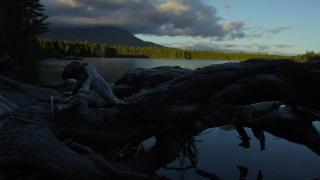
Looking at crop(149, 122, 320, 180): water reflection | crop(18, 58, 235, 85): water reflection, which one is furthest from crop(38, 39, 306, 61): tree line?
crop(149, 122, 320, 180): water reflection

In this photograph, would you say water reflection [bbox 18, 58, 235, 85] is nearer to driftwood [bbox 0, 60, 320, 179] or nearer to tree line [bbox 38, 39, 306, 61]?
driftwood [bbox 0, 60, 320, 179]

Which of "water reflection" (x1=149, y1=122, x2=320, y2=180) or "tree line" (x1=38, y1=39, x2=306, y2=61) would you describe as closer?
"water reflection" (x1=149, y1=122, x2=320, y2=180)

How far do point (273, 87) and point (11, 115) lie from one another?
4120 mm

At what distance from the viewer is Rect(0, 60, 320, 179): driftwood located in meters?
3.67

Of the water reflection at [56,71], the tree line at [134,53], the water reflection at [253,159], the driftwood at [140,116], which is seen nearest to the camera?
the driftwood at [140,116]

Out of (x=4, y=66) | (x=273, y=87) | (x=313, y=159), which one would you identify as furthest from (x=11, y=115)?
Result: (x=4, y=66)

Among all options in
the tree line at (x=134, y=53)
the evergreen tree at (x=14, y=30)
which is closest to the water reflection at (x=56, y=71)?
the evergreen tree at (x=14, y=30)

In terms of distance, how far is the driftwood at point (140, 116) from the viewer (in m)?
3.67

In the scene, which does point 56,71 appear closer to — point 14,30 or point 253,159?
point 14,30

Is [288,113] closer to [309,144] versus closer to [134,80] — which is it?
[309,144]

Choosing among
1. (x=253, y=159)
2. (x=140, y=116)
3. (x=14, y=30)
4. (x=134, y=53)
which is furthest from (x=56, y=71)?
(x=134, y=53)

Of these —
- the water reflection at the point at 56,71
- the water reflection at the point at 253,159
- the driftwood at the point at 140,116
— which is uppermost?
the driftwood at the point at 140,116

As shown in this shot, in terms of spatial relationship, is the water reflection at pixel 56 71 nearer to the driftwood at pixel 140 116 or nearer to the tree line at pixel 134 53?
the driftwood at pixel 140 116

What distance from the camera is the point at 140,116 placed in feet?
14.0
